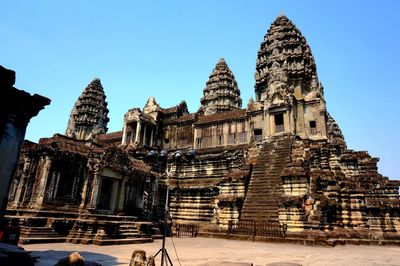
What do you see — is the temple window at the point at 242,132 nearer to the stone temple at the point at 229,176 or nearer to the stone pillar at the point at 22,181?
the stone temple at the point at 229,176

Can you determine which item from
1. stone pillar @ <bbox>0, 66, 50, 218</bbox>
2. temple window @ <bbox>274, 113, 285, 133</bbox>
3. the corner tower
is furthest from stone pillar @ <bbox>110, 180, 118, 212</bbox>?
temple window @ <bbox>274, 113, 285, 133</bbox>

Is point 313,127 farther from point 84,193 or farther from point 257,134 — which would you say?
point 84,193

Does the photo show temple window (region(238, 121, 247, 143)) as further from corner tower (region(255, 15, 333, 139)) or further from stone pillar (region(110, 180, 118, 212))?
stone pillar (region(110, 180, 118, 212))

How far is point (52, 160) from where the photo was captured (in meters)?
16.5

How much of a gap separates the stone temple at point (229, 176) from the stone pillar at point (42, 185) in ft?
0.21

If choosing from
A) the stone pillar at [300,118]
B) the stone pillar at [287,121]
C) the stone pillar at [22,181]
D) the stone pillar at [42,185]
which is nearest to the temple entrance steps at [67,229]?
the stone pillar at [42,185]

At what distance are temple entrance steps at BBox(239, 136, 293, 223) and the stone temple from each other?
0.09m

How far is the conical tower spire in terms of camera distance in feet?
103

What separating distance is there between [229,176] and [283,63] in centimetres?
1822

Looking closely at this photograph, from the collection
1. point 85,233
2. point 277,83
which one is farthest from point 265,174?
point 85,233

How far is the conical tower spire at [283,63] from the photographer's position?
31500 millimetres

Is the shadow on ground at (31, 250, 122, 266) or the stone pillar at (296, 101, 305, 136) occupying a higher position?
the stone pillar at (296, 101, 305, 136)

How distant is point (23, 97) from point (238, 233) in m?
16.4

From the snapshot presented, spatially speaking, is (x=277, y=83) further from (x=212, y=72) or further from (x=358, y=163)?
(x=212, y=72)
